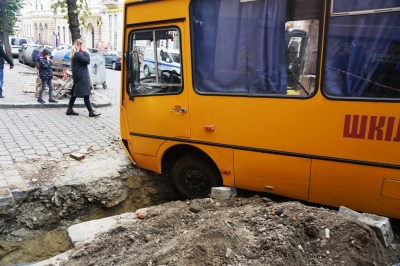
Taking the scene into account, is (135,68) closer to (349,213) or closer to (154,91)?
(154,91)

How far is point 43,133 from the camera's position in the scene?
23.1 feet

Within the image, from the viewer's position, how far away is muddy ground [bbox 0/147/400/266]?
2.74 m

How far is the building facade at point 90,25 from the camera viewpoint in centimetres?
3925

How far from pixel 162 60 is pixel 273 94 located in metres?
1.57

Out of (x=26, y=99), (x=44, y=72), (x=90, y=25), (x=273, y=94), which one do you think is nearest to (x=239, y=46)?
(x=273, y=94)

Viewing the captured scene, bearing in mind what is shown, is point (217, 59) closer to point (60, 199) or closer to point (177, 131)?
point (177, 131)

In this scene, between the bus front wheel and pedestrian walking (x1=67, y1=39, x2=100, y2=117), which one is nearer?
the bus front wheel

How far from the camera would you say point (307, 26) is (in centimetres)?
353

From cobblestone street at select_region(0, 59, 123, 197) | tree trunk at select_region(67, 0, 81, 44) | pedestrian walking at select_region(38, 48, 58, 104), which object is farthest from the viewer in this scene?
tree trunk at select_region(67, 0, 81, 44)

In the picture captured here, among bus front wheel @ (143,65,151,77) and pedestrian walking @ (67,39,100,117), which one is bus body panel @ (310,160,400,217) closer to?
bus front wheel @ (143,65,151,77)

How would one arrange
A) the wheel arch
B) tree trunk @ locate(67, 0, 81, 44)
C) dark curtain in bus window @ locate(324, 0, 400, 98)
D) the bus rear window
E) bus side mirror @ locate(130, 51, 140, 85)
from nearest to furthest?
1. dark curtain in bus window @ locate(324, 0, 400, 98)
2. the bus rear window
3. the wheel arch
4. bus side mirror @ locate(130, 51, 140, 85)
5. tree trunk @ locate(67, 0, 81, 44)

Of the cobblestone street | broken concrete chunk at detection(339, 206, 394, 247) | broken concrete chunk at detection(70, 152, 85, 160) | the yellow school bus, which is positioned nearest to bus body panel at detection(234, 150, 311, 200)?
the yellow school bus

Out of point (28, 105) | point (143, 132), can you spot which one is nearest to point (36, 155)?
point (143, 132)

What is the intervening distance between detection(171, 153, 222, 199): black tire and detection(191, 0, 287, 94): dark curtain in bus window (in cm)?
98
